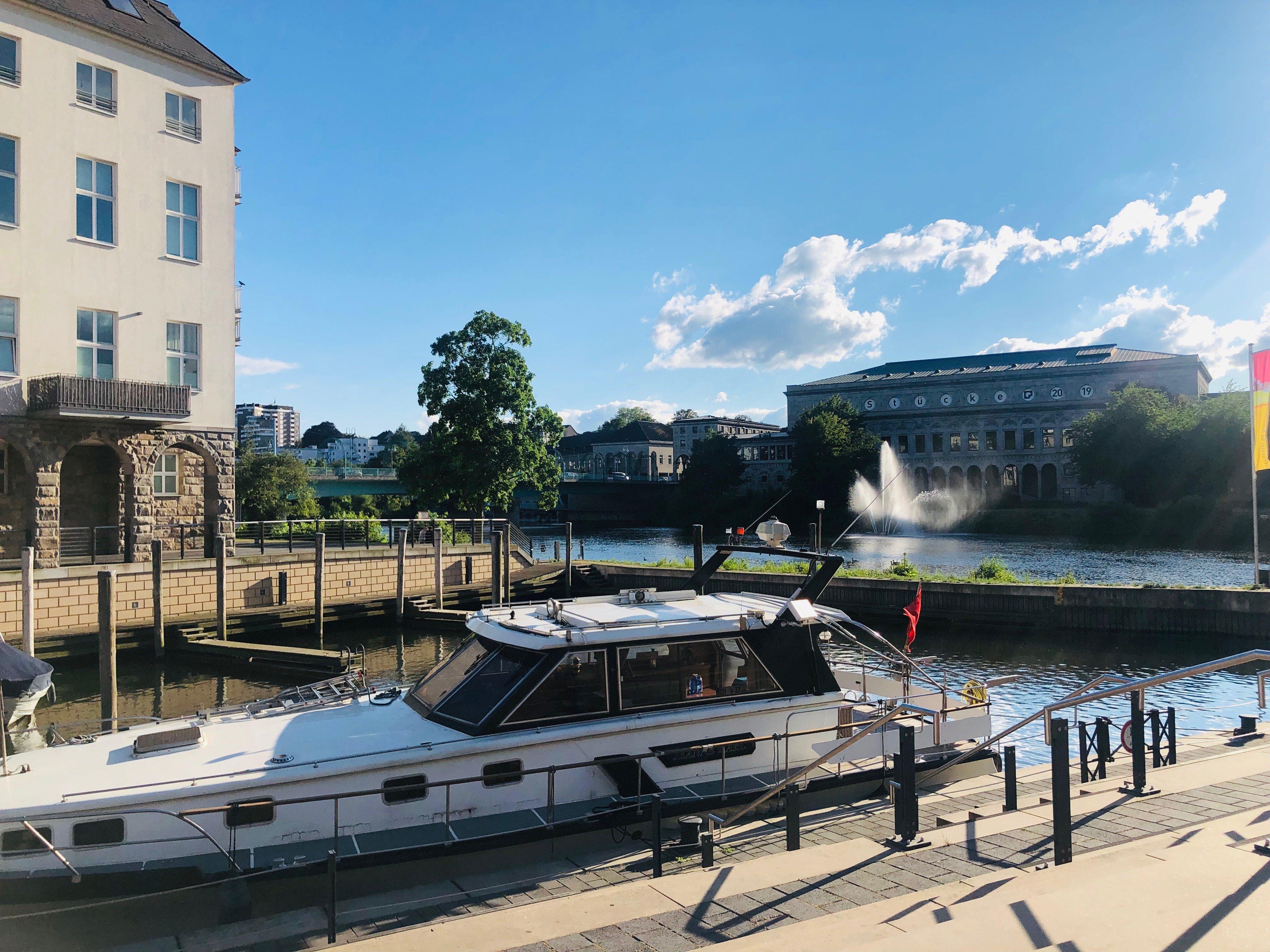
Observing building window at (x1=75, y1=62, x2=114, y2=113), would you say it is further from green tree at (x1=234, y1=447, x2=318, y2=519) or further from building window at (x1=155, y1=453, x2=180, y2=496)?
green tree at (x1=234, y1=447, x2=318, y2=519)

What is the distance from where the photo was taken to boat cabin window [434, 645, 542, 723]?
28.5ft

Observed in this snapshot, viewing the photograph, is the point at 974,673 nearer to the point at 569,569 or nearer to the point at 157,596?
the point at 569,569

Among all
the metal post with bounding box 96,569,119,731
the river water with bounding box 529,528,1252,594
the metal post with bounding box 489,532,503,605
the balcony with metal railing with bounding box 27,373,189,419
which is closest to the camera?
the metal post with bounding box 96,569,119,731

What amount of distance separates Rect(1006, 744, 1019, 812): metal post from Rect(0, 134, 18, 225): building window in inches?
1054

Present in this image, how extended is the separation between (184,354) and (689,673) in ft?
76.4

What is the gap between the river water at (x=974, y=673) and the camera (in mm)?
17281

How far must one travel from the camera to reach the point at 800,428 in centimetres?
10431

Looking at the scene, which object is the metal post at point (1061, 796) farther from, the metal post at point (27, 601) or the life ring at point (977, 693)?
the metal post at point (27, 601)

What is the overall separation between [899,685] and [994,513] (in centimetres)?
7509

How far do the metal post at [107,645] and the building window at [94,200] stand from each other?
13371 millimetres

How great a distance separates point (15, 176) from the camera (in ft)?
75.9

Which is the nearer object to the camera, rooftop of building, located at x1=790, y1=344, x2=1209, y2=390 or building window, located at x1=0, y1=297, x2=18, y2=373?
building window, located at x1=0, y1=297, x2=18, y2=373

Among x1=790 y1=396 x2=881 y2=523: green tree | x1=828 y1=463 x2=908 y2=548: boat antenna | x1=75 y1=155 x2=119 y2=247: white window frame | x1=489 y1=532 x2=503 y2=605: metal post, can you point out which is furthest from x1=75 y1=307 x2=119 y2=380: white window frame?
x1=790 y1=396 x2=881 y2=523: green tree

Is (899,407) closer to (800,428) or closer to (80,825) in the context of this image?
(800,428)
